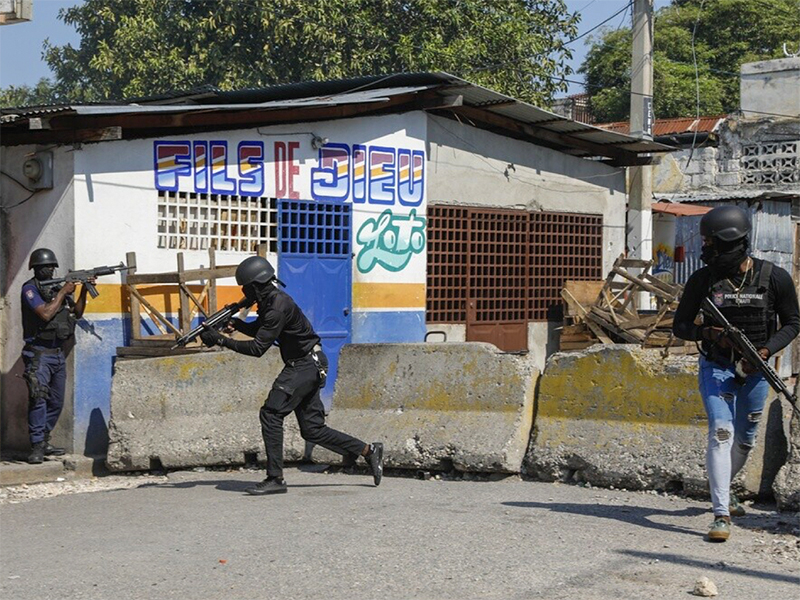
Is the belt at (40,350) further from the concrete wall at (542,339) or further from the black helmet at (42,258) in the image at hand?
the concrete wall at (542,339)

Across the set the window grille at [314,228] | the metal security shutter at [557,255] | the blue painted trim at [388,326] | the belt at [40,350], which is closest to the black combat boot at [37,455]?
the belt at [40,350]

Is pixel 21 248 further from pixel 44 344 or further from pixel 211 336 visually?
pixel 211 336

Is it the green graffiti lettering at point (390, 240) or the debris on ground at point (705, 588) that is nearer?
the debris on ground at point (705, 588)

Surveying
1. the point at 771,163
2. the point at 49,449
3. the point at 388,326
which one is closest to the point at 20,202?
the point at 49,449

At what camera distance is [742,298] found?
7070 millimetres

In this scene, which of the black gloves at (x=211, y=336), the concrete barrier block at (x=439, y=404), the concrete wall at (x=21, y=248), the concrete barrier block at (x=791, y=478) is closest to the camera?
the concrete barrier block at (x=791, y=478)

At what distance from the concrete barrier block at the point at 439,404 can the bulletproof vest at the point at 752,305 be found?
255 cm

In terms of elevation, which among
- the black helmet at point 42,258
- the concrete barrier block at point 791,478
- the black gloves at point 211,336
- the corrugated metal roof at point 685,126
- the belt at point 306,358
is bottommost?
the concrete barrier block at point 791,478

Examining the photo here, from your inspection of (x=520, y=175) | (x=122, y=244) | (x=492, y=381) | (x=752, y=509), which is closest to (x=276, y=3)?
(x=520, y=175)

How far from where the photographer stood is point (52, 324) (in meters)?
10.6

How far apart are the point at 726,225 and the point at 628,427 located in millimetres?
2263

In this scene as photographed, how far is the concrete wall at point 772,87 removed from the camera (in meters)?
29.6

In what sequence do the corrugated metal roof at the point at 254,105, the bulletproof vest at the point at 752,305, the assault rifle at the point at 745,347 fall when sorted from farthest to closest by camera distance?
the corrugated metal roof at the point at 254,105 < the bulletproof vest at the point at 752,305 < the assault rifle at the point at 745,347

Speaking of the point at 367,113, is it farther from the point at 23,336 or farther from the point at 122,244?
the point at 23,336
